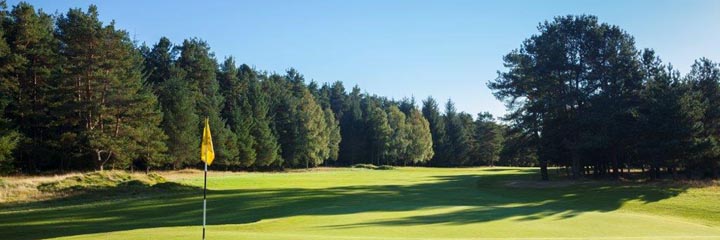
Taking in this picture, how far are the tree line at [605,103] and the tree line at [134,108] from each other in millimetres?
36046

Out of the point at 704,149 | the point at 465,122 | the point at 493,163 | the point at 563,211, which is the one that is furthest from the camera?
the point at 465,122

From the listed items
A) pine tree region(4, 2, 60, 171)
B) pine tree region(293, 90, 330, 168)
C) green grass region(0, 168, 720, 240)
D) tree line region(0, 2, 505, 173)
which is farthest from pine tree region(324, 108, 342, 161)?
green grass region(0, 168, 720, 240)

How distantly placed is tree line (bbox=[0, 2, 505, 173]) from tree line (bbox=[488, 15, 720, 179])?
3605 cm

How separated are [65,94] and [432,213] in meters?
37.9

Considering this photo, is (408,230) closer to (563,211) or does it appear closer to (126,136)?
(563,211)

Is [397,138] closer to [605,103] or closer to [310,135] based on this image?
[310,135]

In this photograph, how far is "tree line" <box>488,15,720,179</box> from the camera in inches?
1495

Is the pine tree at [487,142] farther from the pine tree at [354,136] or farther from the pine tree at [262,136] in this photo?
Result: the pine tree at [262,136]

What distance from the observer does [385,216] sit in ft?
74.8

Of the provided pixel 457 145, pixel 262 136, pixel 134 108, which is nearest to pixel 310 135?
pixel 262 136

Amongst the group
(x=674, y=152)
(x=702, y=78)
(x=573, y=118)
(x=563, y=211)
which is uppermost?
(x=702, y=78)

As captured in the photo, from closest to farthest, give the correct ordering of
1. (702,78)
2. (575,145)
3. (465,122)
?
(575,145), (702,78), (465,122)

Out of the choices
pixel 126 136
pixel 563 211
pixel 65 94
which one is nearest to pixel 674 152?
pixel 563 211

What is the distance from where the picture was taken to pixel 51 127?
51.0 m
